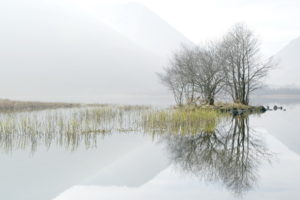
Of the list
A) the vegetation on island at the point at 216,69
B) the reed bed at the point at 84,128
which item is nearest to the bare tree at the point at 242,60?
the vegetation on island at the point at 216,69

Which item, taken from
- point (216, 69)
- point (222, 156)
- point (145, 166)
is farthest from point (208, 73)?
point (145, 166)

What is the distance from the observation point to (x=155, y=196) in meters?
11.0

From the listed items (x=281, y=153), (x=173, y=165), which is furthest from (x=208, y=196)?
(x=281, y=153)

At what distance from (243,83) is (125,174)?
136 ft

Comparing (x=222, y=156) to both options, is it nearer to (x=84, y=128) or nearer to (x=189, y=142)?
(x=189, y=142)

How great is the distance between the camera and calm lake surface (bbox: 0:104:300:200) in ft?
37.8

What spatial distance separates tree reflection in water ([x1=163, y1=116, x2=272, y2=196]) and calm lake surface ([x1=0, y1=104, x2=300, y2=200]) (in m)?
0.03

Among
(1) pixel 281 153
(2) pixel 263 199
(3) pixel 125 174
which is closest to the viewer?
(2) pixel 263 199

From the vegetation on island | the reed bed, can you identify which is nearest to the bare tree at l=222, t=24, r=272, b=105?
the vegetation on island

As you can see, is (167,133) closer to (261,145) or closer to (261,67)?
(261,145)

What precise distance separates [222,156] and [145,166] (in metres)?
3.44

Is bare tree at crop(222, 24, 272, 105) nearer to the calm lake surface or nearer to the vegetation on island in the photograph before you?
the vegetation on island

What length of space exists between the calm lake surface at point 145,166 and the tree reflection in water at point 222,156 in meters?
0.03

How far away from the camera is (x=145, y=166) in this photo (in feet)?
52.6
